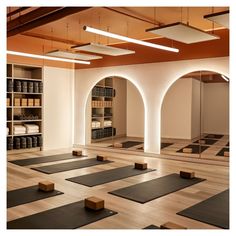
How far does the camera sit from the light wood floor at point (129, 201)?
3.64 meters

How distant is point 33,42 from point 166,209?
6297 millimetres

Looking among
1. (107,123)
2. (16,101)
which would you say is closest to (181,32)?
(16,101)

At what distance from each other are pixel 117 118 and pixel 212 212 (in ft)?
22.2

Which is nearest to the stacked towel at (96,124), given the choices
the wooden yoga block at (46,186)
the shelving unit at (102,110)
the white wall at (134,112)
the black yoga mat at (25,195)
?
the shelving unit at (102,110)

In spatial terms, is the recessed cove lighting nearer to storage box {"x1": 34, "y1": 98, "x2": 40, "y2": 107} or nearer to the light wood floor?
the light wood floor

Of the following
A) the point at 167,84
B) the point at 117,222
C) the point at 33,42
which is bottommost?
the point at 117,222

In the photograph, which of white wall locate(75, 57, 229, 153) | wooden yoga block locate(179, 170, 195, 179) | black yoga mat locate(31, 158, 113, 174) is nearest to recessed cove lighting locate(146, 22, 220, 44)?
white wall locate(75, 57, 229, 153)

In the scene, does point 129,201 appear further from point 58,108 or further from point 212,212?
point 58,108

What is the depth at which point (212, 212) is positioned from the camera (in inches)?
155

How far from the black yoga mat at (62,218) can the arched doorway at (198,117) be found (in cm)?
406

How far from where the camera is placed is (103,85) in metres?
9.93

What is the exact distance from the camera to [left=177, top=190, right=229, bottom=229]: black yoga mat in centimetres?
364
